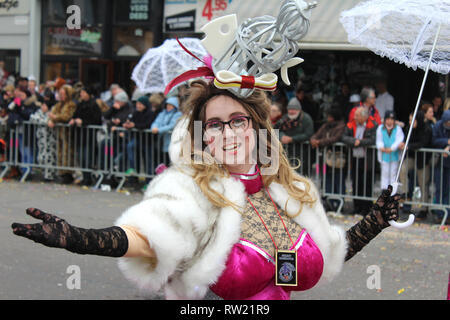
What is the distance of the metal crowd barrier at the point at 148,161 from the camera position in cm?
934

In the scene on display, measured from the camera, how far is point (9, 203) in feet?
32.2

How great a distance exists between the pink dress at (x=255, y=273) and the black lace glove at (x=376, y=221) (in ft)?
1.16

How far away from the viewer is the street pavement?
6.07 m

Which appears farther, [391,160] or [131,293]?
Answer: [391,160]

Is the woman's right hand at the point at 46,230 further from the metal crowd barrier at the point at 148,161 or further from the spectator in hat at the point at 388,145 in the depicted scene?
the spectator in hat at the point at 388,145

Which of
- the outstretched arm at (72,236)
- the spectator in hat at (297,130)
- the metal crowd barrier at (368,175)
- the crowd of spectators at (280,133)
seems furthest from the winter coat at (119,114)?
the outstretched arm at (72,236)

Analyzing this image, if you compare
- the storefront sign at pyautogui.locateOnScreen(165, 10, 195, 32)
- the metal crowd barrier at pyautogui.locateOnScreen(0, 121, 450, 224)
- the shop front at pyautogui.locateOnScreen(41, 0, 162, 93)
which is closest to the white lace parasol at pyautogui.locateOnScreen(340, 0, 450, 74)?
the metal crowd barrier at pyautogui.locateOnScreen(0, 121, 450, 224)

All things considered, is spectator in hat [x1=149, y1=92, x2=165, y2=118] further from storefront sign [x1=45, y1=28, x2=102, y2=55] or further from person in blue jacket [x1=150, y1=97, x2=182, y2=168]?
storefront sign [x1=45, y1=28, x2=102, y2=55]

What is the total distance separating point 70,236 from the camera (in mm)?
2186

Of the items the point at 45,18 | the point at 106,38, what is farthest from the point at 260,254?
the point at 45,18

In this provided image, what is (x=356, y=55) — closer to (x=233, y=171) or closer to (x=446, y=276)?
(x=446, y=276)

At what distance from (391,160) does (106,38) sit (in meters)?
9.20

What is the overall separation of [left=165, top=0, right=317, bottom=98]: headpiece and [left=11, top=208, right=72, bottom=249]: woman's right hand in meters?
0.93
